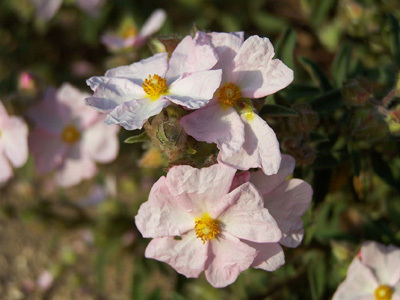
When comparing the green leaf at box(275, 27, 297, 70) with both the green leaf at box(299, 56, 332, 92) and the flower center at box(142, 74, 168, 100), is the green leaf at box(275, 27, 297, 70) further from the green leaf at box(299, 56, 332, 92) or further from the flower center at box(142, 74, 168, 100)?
the flower center at box(142, 74, 168, 100)

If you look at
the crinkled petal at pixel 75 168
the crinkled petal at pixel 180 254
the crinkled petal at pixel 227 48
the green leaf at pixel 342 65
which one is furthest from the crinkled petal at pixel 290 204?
the crinkled petal at pixel 75 168

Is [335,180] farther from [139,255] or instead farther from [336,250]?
[139,255]

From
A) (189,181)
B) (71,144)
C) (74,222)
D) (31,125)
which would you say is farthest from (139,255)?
(189,181)

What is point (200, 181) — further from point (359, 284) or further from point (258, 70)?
point (359, 284)

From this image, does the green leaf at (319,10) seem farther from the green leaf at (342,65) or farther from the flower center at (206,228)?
the flower center at (206,228)

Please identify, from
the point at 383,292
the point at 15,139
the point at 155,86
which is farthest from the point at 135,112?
the point at 383,292

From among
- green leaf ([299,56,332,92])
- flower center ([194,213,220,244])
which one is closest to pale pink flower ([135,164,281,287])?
flower center ([194,213,220,244])
